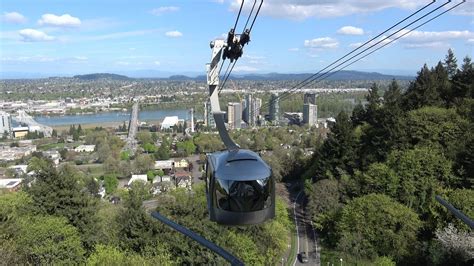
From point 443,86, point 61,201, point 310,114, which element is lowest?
point 310,114

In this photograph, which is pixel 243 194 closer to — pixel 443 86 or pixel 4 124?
pixel 443 86

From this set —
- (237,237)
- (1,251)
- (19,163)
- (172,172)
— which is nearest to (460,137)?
(237,237)

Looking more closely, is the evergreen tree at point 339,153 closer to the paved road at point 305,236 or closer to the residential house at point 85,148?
the paved road at point 305,236

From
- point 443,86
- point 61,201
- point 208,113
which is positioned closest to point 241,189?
point 61,201

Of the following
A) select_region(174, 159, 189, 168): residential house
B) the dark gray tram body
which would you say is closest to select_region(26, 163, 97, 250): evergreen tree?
the dark gray tram body

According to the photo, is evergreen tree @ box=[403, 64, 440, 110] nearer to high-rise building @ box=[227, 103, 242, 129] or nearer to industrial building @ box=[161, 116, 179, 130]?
high-rise building @ box=[227, 103, 242, 129]
